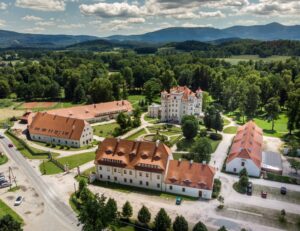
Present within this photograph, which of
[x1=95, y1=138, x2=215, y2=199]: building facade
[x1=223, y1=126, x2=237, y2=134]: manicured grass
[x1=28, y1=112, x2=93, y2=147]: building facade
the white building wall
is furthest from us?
[x1=223, y1=126, x2=237, y2=134]: manicured grass

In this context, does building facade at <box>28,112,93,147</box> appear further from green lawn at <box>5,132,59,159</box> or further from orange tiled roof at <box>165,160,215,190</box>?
orange tiled roof at <box>165,160,215,190</box>

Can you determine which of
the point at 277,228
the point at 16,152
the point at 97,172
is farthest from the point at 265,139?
the point at 16,152

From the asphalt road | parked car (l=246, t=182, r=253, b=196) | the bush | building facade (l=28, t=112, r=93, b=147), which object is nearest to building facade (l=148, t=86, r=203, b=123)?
the bush

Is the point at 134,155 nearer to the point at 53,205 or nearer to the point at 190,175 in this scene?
the point at 190,175

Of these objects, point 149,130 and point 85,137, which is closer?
point 85,137

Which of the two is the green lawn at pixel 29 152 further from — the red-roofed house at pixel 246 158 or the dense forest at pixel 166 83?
Result: the dense forest at pixel 166 83

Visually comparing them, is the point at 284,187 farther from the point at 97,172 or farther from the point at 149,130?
the point at 149,130
